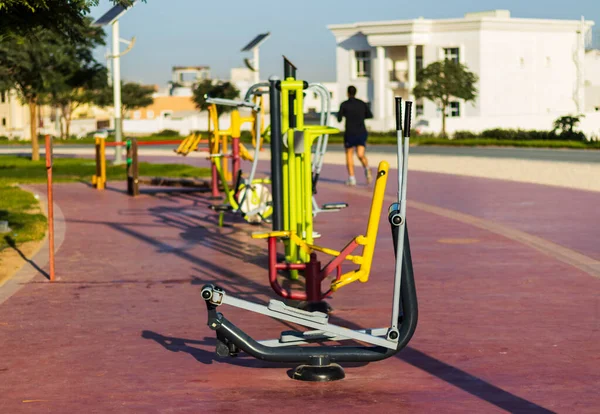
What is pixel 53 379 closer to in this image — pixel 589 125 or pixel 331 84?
pixel 589 125

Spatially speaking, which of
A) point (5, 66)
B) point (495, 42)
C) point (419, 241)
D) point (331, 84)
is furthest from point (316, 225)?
point (331, 84)

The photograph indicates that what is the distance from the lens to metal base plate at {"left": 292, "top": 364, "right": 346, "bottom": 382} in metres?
6.09

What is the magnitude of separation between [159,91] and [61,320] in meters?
147

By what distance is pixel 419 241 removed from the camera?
12.5m

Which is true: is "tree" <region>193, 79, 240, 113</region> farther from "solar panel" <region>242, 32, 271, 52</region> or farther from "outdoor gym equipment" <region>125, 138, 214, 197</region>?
"outdoor gym equipment" <region>125, 138, 214, 197</region>

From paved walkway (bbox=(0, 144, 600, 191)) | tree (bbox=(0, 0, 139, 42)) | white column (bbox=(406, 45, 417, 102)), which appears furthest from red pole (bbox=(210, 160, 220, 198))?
white column (bbox=(406, 45, 417, 102))

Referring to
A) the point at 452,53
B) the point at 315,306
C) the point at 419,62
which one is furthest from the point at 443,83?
the point at 315,306

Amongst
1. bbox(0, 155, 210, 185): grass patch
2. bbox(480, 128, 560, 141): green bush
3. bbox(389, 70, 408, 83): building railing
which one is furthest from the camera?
bbox(389, 70, 408, 83): building railing

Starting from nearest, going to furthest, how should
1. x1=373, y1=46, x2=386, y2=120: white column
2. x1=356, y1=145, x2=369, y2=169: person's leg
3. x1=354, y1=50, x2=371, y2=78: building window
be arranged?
x1=356, y1=145, x2=369, y2=169: person's leg, x1=373, y1=46, x2=386, y2=120: white column, x1=354, y1=50, x2=371, y2=78: building window

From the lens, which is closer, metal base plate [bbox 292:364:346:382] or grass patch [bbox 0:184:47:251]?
metal base plate [bbox 292:364:346:382]

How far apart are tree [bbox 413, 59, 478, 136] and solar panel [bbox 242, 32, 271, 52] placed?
42.9ft

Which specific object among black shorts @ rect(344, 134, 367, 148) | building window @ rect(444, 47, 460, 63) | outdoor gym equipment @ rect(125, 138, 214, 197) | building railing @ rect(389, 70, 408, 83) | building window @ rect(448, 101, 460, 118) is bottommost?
outdoor gym equipment @ rect(125, 138, 214, 197)

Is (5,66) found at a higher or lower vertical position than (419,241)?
higher

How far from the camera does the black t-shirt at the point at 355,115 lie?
2056cm
